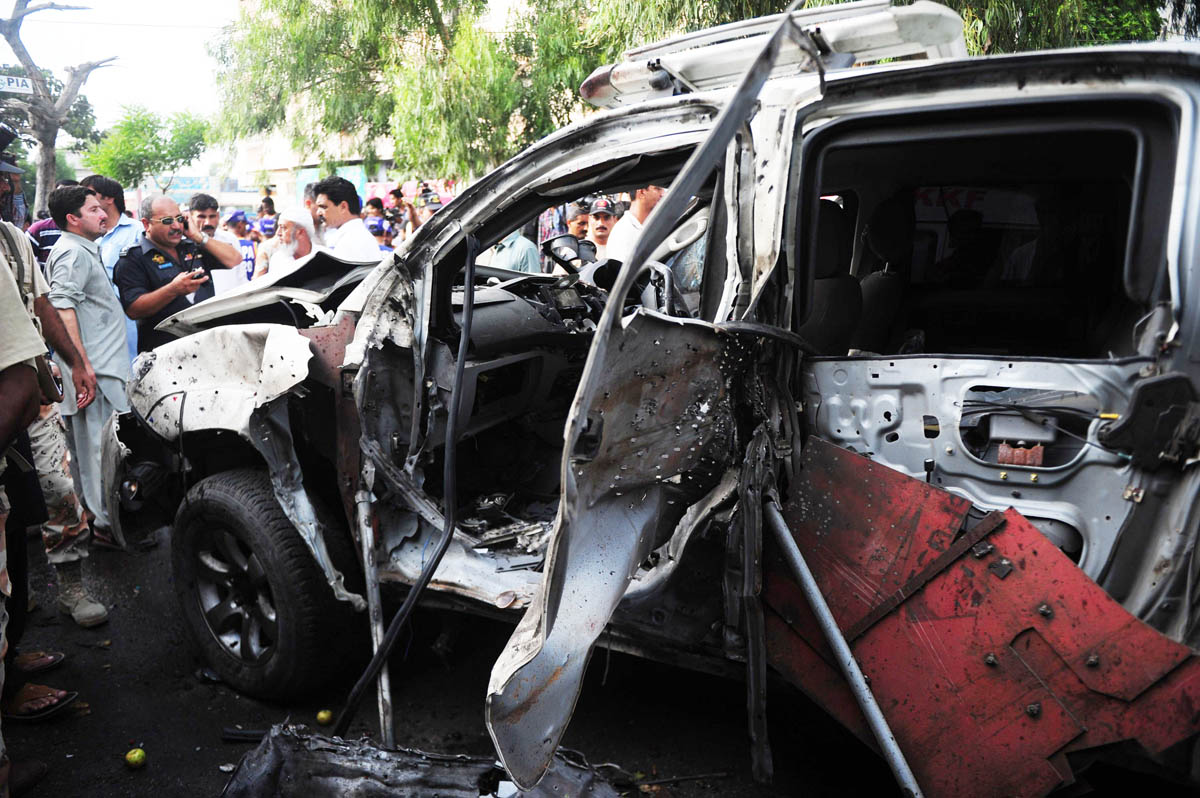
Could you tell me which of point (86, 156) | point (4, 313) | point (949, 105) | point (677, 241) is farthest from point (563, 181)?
point (86, 156)

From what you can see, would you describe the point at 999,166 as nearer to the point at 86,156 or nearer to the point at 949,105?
the point at 949,105

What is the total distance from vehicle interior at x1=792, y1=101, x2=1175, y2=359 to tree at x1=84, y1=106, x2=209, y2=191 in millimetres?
35037

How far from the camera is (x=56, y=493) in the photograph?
11.4ft

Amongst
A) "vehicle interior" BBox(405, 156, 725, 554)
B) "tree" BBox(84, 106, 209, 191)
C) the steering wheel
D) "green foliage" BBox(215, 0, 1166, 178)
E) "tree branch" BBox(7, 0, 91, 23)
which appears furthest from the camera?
"tree" BBox(84, 106, 209, 191)

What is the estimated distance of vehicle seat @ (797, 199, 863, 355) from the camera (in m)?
2.70

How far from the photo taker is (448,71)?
12016 millimetres

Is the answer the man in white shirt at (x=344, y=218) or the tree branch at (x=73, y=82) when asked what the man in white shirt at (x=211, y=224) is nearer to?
the man in white shirt at (x=344, y=218)

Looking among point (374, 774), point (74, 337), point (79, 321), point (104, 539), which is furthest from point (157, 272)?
point (374, 774)

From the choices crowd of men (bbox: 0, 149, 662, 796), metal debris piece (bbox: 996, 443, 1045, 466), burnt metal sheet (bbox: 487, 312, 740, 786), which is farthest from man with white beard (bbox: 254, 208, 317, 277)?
metal debris piece (bbox: 996, 443, 1045, 466)

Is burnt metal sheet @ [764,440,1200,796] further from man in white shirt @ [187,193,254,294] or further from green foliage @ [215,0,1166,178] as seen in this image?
green foliage @ [215,0,1166,178]

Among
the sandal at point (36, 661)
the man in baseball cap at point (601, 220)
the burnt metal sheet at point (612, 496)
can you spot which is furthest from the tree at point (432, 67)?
the burnt metal sheet at point (612, 496)

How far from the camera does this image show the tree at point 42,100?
59.0ft

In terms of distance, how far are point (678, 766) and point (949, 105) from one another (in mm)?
2071

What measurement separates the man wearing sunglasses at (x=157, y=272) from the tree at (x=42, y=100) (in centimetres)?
1262
